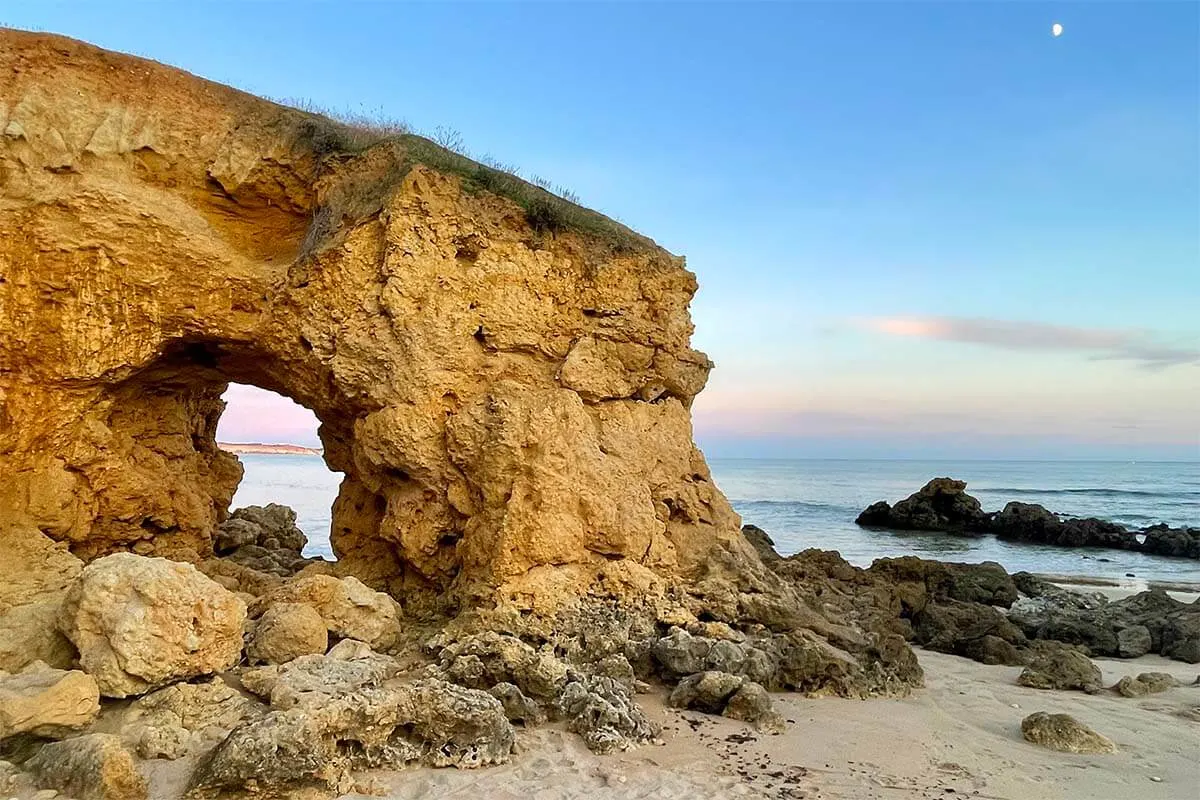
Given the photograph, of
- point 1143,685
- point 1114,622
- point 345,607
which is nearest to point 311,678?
point 345,607

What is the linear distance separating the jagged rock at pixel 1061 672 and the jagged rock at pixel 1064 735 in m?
2.05

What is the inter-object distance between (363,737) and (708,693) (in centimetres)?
294

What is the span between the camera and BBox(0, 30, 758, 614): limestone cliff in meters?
7.29

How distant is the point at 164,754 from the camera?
4.88 m

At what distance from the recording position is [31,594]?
258 inches

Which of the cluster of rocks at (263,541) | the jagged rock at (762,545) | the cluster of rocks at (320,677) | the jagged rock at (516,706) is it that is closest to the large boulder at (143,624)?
the cluster of rocks at (320,677)

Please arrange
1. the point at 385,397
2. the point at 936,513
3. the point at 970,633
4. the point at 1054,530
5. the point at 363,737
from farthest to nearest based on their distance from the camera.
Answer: the point at 936,513 < the point at 1054,530 < the point at 970,633 < the point at 385,397 < the point at 363,737

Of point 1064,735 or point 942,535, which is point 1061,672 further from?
point 942,535

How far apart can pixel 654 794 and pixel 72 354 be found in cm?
671

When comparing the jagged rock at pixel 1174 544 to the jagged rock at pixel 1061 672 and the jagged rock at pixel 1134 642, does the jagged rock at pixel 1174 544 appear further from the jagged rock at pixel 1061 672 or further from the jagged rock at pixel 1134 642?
the jagged rock at pixel 1061 672

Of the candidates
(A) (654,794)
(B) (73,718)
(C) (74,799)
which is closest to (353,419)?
(B) (73,718)

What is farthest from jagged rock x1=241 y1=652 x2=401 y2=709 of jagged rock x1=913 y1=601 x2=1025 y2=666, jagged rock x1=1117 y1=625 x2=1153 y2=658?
jagged rock x1=1117 y1=625 x2=1153 y2=658

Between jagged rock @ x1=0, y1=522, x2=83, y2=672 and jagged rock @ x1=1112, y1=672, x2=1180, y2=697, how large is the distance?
33.2 ft

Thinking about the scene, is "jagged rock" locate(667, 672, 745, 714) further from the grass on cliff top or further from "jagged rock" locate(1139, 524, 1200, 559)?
"jagged rock" locate(1139, 524, 1200, 559)
